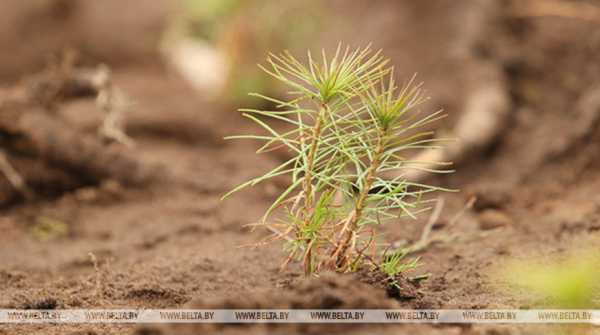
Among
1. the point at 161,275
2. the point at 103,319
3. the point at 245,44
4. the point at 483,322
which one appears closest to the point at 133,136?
the point at 245,44

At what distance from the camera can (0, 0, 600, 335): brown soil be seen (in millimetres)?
1652

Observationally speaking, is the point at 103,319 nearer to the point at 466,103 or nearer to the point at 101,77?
the point at 101,77

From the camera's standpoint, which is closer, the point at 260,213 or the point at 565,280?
the point at 565,280

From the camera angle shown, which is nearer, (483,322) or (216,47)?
(483,322)

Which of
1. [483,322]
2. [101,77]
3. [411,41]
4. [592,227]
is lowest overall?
[483,322]

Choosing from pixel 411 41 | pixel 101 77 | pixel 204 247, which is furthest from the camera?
pixel 411 41

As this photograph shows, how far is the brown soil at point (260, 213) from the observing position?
1.65 metres

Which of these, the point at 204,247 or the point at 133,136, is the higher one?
the point at 133,136

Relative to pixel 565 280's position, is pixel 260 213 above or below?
above

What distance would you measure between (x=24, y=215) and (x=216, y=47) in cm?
242

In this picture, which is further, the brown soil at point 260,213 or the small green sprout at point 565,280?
the brown soil at point 260,213

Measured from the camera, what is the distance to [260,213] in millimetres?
2881

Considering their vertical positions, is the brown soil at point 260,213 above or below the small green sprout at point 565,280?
above

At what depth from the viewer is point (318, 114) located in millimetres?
1550
